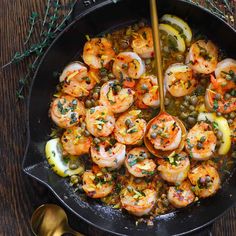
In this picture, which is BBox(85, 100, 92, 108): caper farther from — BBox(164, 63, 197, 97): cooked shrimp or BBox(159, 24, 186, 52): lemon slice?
BBox(159, 24, 186, 52): lemon slice

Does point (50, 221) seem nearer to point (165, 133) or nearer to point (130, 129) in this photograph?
point (130, 129)

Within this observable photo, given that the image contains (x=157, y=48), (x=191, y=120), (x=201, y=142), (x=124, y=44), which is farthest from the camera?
(x=124, y=44)

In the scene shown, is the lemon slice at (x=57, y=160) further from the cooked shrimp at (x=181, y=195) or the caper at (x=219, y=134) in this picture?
the caper at (x=219, y=134)

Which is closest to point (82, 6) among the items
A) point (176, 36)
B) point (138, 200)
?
point (176, 36)

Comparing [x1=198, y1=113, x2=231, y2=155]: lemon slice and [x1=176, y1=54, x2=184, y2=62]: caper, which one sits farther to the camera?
[x1=176, y1=54, x2=184, y2=62]: caper

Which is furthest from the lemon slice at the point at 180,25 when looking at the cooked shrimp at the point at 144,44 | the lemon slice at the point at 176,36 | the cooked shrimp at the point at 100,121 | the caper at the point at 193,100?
the cooked shrimp at the point at 100,121

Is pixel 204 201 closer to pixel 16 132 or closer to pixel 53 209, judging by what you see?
pixel 53 209

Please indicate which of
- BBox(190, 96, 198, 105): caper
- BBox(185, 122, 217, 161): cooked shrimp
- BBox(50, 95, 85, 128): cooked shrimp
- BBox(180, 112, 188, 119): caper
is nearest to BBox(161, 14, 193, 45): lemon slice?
BBox(190, 96, 198, 105): caper
